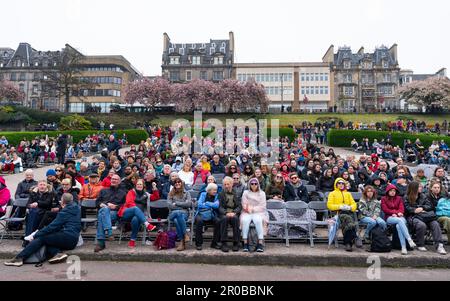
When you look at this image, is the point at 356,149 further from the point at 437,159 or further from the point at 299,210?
the point at 299,210

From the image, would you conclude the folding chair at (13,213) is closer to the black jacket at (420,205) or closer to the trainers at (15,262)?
the trainers at (15,262)

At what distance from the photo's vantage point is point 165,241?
7219 mm

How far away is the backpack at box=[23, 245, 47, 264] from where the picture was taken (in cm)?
641

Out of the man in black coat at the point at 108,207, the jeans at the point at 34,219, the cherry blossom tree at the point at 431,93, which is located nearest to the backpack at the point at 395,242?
the man in black coat at the point at 108,207

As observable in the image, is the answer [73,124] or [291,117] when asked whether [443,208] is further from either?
[291,117]

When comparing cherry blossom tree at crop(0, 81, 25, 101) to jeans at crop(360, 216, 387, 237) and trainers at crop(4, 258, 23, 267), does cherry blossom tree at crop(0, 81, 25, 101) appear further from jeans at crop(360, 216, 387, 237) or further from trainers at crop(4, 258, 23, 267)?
jeans at crop(360, 216, 387, 237)

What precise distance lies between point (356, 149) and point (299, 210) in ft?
81.8

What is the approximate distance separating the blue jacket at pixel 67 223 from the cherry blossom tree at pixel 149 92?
5238 cm

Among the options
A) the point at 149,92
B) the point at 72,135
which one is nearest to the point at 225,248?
the point at 72,135

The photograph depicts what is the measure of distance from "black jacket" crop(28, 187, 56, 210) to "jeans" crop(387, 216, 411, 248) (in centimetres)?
778

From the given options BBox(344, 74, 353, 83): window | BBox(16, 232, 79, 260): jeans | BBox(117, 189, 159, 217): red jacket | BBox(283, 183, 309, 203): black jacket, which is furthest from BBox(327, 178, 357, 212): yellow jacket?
BBox(344, 74, 353, 83): window

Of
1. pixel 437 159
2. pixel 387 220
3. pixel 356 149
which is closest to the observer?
pixel 387 220
